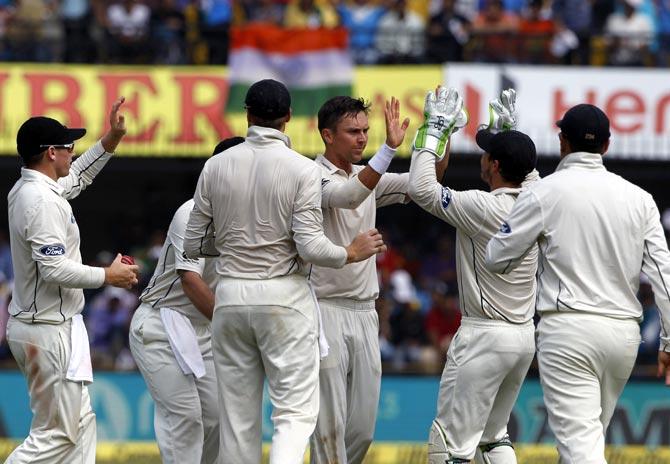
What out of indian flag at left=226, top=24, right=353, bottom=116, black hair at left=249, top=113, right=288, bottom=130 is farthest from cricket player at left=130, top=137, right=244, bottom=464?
indian flag at left=226, top=24, right=353, bottom=116

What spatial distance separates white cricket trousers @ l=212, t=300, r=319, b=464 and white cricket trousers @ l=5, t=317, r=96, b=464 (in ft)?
2.65

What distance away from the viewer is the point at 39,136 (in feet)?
27.6

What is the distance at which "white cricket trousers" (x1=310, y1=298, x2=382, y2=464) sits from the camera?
8.79 meters

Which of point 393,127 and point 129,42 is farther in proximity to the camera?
point 129,42

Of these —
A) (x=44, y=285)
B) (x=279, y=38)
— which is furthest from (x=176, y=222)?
(x=279, y=38)

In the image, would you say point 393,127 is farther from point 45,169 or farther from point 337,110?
point 45,169

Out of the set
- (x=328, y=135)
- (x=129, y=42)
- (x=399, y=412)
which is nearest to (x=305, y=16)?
(x=129, y=42)

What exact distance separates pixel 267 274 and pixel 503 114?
2.15 meters

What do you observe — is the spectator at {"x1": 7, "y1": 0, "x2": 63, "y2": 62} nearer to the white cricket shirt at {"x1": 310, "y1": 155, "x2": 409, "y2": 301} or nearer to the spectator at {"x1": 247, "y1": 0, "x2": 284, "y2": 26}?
the spectator at {"x1": 247, "y1": 0, "x2": 284, "y2": 26}

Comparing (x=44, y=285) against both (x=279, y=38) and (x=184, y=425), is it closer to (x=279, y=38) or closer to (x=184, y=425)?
(x=184, y=425)

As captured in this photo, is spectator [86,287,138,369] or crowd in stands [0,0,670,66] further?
crowd in stands [0,0,670,66]

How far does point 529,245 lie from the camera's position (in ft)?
25.8

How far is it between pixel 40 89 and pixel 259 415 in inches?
393

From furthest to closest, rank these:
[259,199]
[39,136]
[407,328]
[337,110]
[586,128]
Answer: [407,328], [337,110], [39,136], [259,199], [586,128]
